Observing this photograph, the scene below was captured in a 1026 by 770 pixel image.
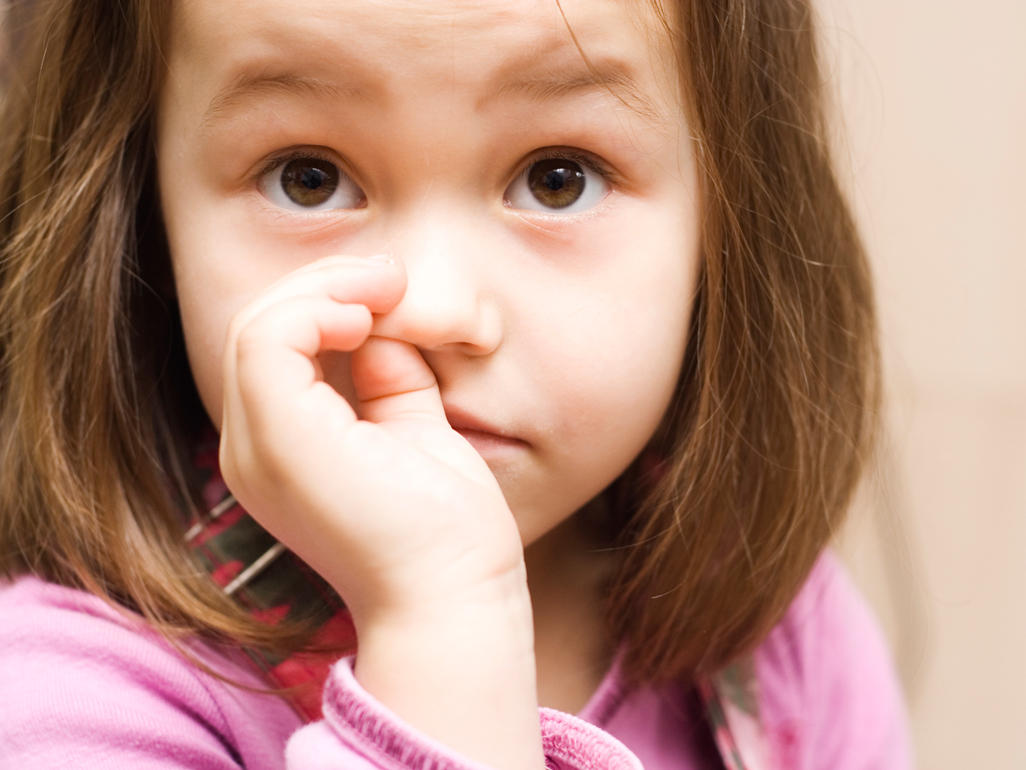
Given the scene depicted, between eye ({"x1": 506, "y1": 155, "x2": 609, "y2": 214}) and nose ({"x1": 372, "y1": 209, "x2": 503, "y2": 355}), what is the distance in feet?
0.13

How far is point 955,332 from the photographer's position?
1.41 meters

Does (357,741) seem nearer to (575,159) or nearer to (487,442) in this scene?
(487,442)

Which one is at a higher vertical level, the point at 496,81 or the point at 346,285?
the point at 496,81

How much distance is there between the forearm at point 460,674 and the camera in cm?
54

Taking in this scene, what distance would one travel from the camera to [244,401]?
22.1 inches

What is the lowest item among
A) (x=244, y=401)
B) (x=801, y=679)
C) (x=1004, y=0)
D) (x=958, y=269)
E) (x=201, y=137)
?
(x=801, y=679)

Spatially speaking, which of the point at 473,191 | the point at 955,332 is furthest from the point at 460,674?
the point at 955,332

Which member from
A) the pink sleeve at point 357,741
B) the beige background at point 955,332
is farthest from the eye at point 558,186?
the beige background at point 955,332

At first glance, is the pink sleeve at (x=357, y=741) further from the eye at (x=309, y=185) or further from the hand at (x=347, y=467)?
the eye at (x=309, y=185)

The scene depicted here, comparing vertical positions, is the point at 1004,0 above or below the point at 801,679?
above

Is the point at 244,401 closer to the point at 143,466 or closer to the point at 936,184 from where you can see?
the point at 143,466

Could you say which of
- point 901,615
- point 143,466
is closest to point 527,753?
point 143,466

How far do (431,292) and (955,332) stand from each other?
3.23ft

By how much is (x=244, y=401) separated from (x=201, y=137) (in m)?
0.16
